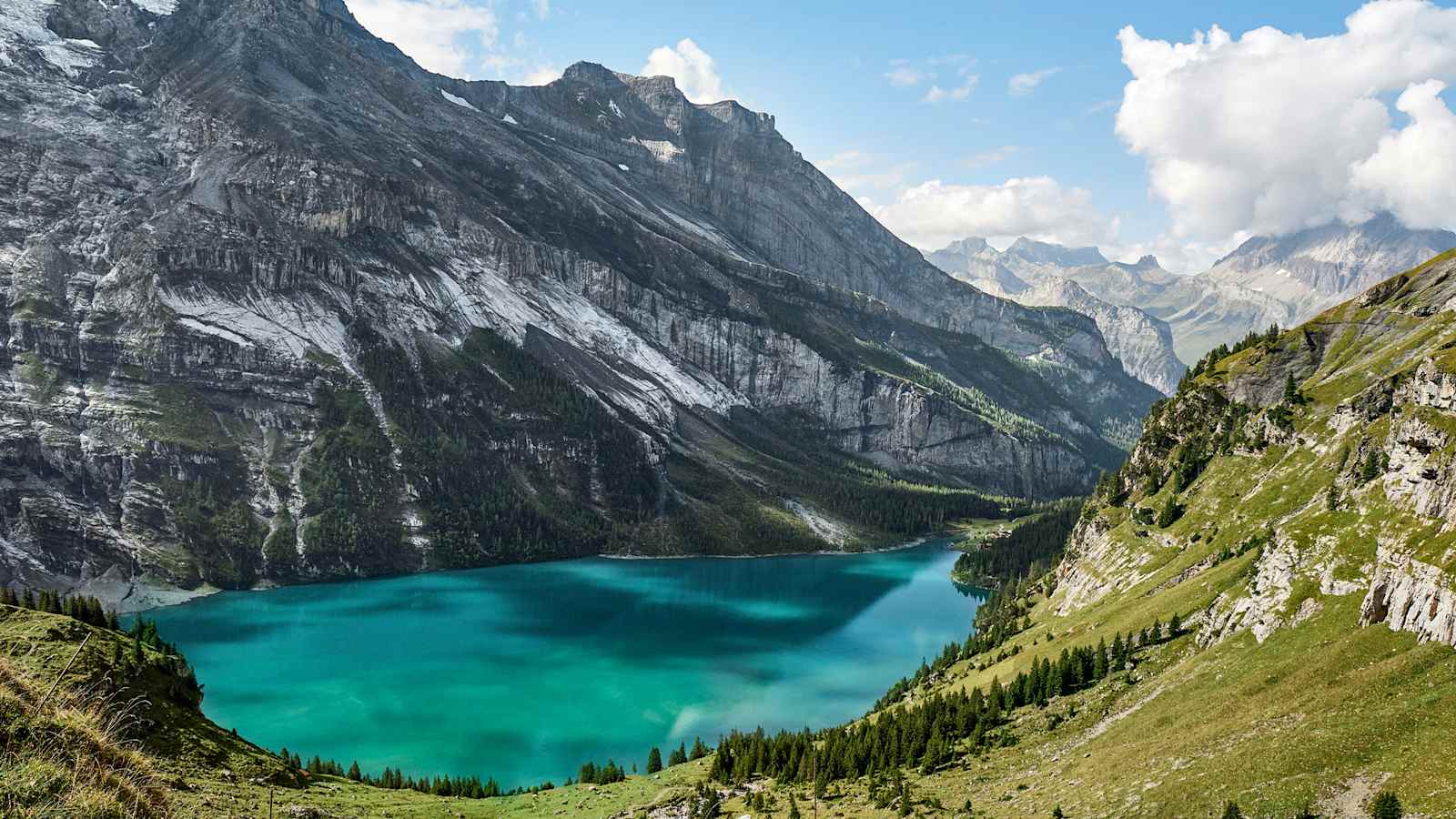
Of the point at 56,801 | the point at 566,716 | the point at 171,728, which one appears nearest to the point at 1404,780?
the point at 56,801

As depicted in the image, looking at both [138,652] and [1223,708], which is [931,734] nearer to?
[1223,708]

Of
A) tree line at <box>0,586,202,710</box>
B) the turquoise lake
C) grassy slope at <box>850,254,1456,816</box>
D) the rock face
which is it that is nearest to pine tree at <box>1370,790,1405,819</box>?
grassy slope at <box>850,254,1456,816</box>

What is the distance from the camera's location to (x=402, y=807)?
58656mm

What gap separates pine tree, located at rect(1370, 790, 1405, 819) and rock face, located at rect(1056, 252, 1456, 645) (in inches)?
490

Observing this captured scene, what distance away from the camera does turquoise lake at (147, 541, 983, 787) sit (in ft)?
314

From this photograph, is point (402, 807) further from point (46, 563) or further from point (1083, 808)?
point (46, 563)

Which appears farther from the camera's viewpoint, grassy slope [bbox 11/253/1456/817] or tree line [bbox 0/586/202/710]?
tree line [bbox 0/586/202/710]

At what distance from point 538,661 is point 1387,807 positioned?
11300 centimetres

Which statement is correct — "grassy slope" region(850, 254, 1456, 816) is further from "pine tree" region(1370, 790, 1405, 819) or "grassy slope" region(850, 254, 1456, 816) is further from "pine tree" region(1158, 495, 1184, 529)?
"pine tree" region(1158, 495, 1184, 529)

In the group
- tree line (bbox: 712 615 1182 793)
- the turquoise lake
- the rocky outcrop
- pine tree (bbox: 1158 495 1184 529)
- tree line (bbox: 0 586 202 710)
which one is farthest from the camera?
the turquoise lake

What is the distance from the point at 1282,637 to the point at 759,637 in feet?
337

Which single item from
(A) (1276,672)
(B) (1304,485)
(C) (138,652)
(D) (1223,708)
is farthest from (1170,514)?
(C) (138,652)

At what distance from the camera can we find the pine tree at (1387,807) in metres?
30.4

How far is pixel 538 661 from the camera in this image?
12925 centimetres
